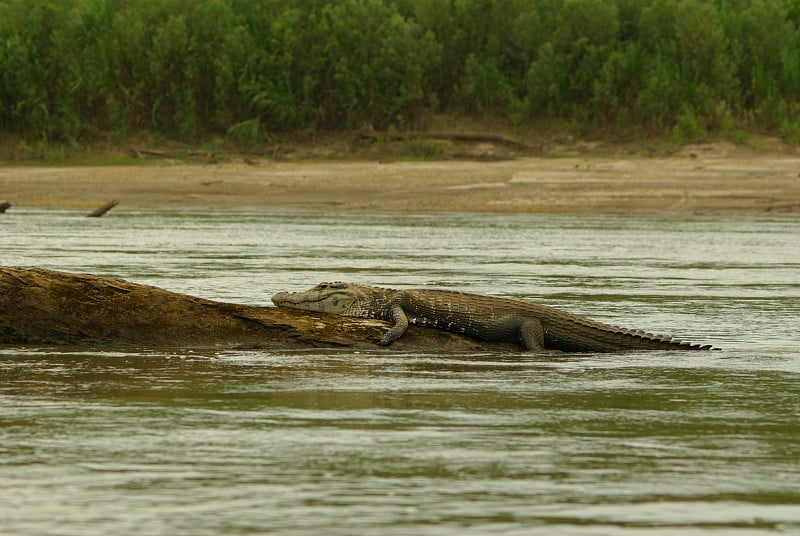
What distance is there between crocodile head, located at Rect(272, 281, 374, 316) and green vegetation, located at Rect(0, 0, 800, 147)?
1181 inches

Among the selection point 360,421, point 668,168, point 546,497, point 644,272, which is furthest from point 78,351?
point 668,168

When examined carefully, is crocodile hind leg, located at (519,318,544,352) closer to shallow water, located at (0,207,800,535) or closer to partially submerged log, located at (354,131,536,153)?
shallow water, located at (0,207,800,535)

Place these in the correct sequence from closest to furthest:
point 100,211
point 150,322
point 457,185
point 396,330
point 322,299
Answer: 1. point 150,322
2. point 396,330
3. point 322,299
4. point 100,211
5. point 457,185

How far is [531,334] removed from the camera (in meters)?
10.6

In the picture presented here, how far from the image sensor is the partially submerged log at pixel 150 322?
1015cm

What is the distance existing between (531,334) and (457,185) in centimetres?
2453

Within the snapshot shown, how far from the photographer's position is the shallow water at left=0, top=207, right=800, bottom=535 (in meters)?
5.54

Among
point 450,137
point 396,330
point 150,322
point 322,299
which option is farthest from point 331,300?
point 450,137

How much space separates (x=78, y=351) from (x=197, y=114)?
106ft

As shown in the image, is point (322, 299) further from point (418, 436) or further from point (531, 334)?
point (418, 436)

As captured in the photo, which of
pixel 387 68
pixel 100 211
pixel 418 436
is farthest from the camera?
pixel 387 68

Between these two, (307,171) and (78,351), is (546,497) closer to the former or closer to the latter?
(78,351)

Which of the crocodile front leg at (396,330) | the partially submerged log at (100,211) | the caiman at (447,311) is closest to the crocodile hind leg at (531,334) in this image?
the caiman at (447,311)

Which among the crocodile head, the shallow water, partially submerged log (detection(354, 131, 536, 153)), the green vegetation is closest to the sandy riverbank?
partially submerged log (detection(354, 131, 536, 153))
